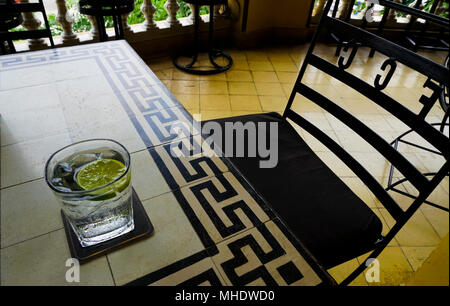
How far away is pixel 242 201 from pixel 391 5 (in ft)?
3.02

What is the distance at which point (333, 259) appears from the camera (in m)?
0.99

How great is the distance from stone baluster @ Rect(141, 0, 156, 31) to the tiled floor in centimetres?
38

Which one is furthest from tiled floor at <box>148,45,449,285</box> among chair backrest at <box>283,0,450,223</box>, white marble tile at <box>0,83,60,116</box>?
white marble tile at <box>0,83,60,116</box>

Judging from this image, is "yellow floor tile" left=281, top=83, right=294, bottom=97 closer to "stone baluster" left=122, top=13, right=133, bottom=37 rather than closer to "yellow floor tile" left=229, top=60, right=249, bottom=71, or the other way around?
"yellow floor tile" left=229, top=60, right=249, bottom=71

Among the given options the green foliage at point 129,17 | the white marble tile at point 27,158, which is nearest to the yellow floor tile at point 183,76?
the green foliage at point 129,17

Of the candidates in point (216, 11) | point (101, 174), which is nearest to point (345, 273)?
point (101, 174)

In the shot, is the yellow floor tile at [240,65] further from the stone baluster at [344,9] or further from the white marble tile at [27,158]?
the white marble tile at [27,158]

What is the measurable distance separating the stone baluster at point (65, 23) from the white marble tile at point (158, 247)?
2.86 meters

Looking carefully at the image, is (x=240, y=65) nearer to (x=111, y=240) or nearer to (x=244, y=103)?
(x=244, y=103)

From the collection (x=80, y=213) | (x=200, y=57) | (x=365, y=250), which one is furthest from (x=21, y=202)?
(x=200, y=57)

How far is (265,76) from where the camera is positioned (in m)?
3.37

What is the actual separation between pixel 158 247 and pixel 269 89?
269 centimetres

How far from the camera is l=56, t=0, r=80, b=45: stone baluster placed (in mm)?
2863

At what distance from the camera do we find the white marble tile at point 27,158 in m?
0.84
